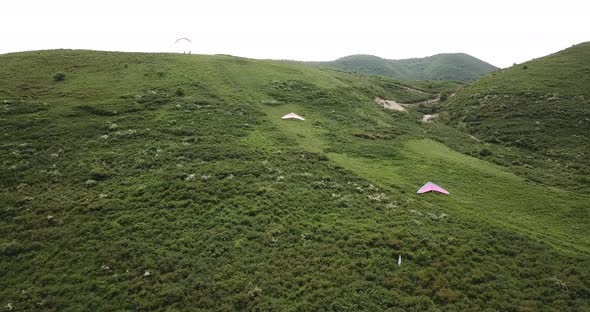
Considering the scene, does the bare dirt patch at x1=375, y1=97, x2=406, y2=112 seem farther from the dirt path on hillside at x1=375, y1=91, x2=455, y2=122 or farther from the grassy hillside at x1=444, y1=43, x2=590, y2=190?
the grassy hillside at x1=444, y1=43, x2=590, y2=190

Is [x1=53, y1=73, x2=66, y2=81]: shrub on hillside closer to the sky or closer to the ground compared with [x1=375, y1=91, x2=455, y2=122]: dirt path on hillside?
closer to the sky

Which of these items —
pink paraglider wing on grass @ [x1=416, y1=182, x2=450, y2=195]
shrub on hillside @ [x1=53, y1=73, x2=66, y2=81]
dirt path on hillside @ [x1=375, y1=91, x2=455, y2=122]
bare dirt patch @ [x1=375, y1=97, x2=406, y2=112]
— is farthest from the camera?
bare dirt patch @ [x1=375, y1=97, x2=406, y2=112]

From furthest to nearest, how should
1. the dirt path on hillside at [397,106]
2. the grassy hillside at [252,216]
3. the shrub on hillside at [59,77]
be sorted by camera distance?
the dirt path on hillside at [397,106], the shrub on hillside at [59,77], the grassy hillside at [252,216]

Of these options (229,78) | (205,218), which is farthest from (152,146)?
(229,78)

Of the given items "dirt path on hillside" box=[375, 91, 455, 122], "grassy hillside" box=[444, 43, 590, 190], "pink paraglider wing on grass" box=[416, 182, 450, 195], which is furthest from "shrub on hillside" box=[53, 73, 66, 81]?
"grassy hillside" box=[444, 43, 590, 190]

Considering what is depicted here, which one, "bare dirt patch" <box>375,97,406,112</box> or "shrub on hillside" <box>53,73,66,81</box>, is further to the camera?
"bare dirt patch" <box>375,97,406,112</box>

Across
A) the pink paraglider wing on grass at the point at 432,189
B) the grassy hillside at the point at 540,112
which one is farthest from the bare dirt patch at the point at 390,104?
the pink paraglider wing on grass at the point at 432,189

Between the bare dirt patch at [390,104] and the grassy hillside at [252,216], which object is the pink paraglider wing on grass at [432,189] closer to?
the grassy hillside at [252,216]

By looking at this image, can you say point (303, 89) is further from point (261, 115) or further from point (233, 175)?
point (233, 175)
